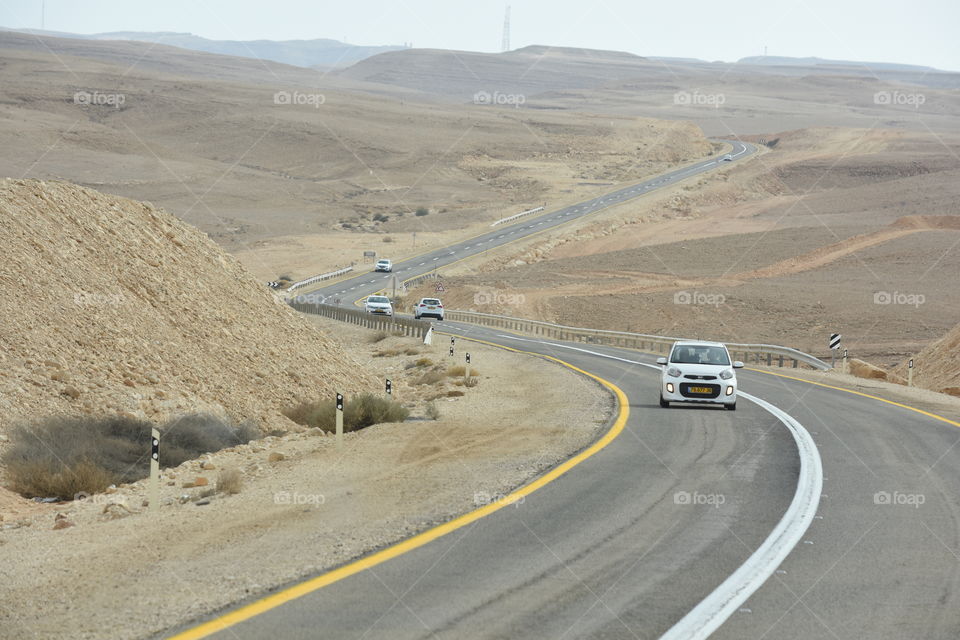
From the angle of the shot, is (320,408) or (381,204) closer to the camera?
(320,408)

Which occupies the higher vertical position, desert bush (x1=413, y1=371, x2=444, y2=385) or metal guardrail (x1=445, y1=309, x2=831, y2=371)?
desert bush (x1=413, y1=371, x2=444, y2=385)

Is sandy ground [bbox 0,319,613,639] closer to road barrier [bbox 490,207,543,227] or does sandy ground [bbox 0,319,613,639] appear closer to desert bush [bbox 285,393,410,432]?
desert bush [bbox 285,393,410,432]

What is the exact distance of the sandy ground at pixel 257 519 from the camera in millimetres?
9203

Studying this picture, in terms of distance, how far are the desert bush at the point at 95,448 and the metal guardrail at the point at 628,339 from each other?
25890 millimetres

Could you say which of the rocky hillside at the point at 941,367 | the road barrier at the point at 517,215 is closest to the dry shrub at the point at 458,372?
the rocky hillside at the point at 941,367

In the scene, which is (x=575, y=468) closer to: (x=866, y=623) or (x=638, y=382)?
(x=866, y=623)

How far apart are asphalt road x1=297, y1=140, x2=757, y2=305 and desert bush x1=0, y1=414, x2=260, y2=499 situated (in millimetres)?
53426

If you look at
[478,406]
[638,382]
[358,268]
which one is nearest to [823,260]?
[358,268]

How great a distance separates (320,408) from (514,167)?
463 ft

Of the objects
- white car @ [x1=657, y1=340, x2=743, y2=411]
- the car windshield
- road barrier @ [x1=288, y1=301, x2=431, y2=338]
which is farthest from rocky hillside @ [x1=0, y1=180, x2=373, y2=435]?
road barrier @ [x1=288, y1=301, x2=431, y2=338]

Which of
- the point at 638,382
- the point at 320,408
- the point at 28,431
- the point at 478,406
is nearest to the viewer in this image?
the point at 28,431

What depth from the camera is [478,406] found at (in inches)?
1004

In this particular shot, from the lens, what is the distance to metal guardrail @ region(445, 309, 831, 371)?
43.2 m

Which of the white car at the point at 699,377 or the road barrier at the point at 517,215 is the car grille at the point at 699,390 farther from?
the road barrier at the point at 517,215
